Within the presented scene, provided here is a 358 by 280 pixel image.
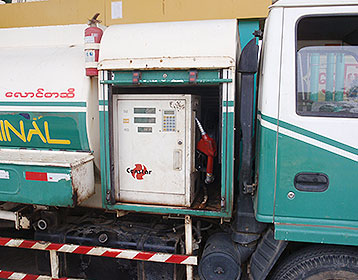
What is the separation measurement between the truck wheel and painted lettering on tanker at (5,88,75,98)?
2298mm

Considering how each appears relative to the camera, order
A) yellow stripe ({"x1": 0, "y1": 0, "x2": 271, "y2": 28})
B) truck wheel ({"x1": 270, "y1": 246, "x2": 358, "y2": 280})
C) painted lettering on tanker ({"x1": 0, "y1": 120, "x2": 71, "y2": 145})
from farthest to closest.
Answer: yellow stripe ({"x1": 0, "y1": 0, "x2": 271, "y2": 28}) → painted lettering on tanker ({"x1": 0, "y1": 120, "x2": 71, "y2": 145}) → truck wheel ({"x1": 270, "y1": 246, "x2": 358, "y2": 280})

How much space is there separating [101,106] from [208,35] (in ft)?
3.47

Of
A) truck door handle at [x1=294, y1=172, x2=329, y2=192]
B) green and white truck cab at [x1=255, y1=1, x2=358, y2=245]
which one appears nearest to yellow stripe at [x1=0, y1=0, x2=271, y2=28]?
green and white truck cab at [x1=255, y1=1, x2=358, y2=245]

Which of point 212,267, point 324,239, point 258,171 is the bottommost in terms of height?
point 212,267

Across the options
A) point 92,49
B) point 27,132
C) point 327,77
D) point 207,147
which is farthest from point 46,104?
point 327,77

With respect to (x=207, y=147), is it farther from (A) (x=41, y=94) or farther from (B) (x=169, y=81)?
(A) (x=41, y=94)

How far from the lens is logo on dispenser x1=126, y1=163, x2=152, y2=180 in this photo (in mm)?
2794

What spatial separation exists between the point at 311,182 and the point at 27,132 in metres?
2.49

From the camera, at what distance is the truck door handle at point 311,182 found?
225 cm

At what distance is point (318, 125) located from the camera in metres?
2.21

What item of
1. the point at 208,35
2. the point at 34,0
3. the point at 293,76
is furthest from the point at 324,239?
the point at 34,0

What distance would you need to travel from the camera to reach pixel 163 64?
2.51 m

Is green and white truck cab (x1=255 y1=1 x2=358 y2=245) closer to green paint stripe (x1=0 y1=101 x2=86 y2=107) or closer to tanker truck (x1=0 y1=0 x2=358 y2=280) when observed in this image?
tanker truck (x1=0 y1=0 x2=358 y2=280)

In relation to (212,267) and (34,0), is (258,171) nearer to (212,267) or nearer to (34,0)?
(212,267)
